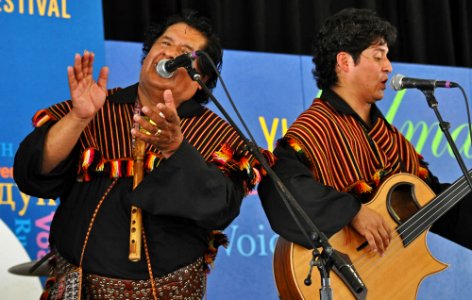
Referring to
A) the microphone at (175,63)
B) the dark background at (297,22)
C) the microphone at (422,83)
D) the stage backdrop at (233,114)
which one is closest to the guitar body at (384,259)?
the microphone at (422,83)

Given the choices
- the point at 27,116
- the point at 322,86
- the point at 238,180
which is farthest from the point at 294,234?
the point at 27,116

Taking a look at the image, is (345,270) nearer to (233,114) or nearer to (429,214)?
(429,214)

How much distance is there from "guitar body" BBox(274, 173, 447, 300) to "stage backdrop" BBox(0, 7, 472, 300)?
0.77 meters

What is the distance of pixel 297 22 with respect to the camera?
4.95 metres

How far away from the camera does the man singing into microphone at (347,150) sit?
305 cm

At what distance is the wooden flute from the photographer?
2.46 metres

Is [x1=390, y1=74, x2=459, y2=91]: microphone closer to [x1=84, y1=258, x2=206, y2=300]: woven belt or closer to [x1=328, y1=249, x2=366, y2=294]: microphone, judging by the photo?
[x1=328, y1=249, x2=366, y2=294]: microphone

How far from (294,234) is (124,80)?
126cm

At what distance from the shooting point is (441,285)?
14.3 ft

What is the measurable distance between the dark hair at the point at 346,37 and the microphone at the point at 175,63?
112cm

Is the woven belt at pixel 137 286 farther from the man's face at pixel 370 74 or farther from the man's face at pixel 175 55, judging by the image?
the man's face at pixel 370 74

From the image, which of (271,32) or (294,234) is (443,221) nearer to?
(294,234)

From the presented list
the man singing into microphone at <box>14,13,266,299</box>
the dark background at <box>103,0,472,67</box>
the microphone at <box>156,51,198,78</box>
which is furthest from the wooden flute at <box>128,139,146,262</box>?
the dark background at <box>103,0,472,67</box>

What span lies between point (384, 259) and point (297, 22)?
2101 mm
